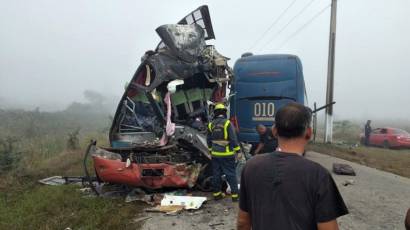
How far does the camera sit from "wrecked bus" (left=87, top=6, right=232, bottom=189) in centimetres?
619

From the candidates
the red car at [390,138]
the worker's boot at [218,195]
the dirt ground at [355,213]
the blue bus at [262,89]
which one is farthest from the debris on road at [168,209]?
the red car at [390,138]

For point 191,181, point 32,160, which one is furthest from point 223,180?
point 32,160

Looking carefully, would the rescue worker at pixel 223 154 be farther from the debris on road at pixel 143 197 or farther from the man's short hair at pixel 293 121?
the man's short hair at pixel 293 121

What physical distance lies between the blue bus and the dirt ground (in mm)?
2585

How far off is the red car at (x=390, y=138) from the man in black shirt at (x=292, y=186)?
18877 millimetres

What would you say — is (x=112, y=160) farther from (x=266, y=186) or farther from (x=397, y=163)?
(x=397, y=163)

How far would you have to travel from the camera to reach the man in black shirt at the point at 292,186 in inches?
74.2

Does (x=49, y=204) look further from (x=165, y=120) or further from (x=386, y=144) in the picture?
(x=386, y=144)

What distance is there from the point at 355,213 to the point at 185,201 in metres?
2.46

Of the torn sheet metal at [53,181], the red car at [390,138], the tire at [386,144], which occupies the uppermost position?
the torn sheet metal at [53,181]

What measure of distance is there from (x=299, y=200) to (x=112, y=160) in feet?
15.4

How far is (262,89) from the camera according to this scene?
9.32 meters

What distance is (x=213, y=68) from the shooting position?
24.5ft

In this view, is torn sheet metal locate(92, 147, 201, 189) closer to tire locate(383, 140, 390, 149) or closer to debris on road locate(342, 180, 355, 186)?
debris on road locate(342, 180, 355, 186)
